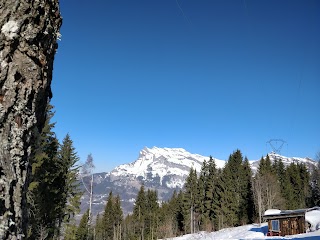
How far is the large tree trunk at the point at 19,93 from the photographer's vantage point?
10.9ft

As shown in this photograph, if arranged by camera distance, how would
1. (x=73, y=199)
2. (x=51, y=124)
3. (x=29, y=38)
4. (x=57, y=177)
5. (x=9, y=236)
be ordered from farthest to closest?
1. (x=73, y=199)
2. (x=57, y=177)
3. (x=51, y=124)
4. (x=29, y=38)
5. (x=9, y=236)

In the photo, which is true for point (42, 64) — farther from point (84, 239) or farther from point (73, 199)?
point (84, 239)

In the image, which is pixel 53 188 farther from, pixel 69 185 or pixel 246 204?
pixel 246 204

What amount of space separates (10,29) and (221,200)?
58453 mm

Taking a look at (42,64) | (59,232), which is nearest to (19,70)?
(42,64)

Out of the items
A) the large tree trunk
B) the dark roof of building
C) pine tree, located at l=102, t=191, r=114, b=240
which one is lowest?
pine tree, located at l=102, t=191, r=114, b=240

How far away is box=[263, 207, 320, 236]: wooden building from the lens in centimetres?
3105

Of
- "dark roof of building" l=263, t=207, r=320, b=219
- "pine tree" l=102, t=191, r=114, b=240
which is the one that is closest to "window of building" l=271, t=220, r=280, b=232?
"dark roof of building" l=263, t=207, r=320, b=219

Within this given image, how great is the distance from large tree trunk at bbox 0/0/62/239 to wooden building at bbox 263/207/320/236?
109 ft

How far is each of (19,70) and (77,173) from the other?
26506mm

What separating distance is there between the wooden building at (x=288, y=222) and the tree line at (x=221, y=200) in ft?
49.3

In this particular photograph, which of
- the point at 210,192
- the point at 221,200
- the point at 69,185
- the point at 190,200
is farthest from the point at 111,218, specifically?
the point at 69,185

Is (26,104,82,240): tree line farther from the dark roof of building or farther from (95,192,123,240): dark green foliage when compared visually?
(95,192,123,240): dark green foliage

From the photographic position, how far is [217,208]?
2287 inches
